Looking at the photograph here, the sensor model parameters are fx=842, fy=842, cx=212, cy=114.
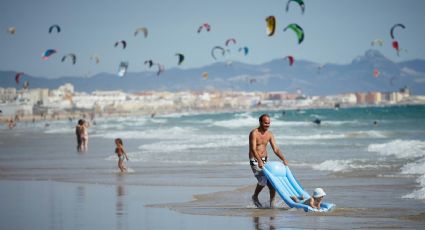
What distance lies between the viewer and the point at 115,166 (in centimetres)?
1833

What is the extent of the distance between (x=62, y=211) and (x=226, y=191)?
329 cm

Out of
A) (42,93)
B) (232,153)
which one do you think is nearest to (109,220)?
(232,153)

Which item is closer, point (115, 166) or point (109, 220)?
point (109, 220)

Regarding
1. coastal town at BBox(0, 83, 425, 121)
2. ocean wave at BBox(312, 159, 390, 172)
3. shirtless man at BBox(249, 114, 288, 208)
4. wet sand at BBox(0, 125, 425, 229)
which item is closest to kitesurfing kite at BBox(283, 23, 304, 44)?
ocean wave at BBox(312, 159, 390, 172)

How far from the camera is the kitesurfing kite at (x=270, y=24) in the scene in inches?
972

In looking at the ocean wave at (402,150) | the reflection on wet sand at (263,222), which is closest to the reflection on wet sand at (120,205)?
the reflection on wet sand at (263,222)

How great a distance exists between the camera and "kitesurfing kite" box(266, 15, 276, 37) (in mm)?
24680

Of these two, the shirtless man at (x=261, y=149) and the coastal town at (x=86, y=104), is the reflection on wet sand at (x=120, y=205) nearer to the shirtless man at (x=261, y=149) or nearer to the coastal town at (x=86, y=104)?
the shirtless man at (x=261, y=149)

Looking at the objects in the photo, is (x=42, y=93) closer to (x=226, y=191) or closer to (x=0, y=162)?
(x=0, y=162)

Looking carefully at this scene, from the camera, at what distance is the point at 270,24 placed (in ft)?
81.8

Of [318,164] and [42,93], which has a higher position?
[42,93]

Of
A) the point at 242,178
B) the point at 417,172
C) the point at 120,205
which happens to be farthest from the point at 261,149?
the point at 417,172

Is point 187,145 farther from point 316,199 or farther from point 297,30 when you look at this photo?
point 316,199

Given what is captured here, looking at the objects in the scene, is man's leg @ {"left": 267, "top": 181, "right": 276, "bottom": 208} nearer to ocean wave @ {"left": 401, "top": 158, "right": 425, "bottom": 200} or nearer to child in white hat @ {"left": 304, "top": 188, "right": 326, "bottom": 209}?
child in white hat @ {"left": 304, "top": 188, "right": 326, "bottom": 209}
